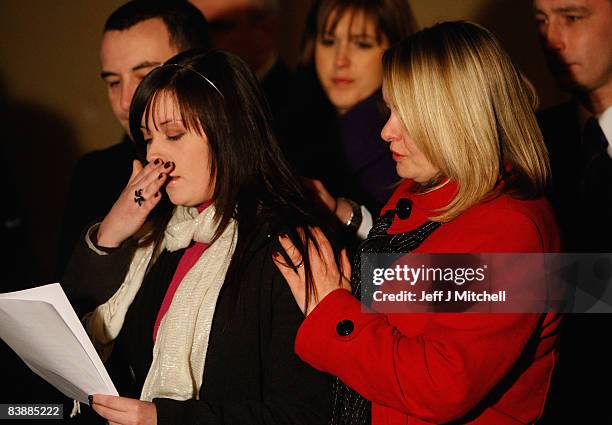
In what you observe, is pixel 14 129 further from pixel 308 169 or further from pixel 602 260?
pixel 602 260

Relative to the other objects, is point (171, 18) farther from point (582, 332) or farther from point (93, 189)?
point (582, 332)

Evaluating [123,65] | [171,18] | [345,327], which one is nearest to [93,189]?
[123,65]

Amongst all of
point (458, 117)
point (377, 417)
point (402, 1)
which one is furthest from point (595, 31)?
point (377, 417)

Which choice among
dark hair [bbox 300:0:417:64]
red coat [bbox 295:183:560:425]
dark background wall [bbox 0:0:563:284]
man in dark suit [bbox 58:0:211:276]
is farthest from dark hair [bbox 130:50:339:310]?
dark background wall [bbox 0:0:563:284]

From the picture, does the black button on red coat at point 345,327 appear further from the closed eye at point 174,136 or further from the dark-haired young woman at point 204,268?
the closed eye at point 174,136

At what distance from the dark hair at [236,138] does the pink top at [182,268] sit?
95 mm

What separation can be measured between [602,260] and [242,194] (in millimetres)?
743

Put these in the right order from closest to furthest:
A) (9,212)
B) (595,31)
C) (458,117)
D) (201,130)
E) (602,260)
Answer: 1. (458,117)
2. (201,130)
3. (602,260)
4. (595,31)
5. (9,212)

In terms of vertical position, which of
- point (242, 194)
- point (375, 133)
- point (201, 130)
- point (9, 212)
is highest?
point (201, 130)

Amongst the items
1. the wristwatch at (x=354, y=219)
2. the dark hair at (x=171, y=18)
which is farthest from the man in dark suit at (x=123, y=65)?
the wristwatch at (x=354, y=219)

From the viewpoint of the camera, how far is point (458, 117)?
1.26 metres

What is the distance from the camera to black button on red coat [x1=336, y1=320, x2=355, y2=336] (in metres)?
1.30

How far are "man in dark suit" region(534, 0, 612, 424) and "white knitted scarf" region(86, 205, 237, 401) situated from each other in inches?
27.9

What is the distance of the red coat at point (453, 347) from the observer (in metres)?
1.19
